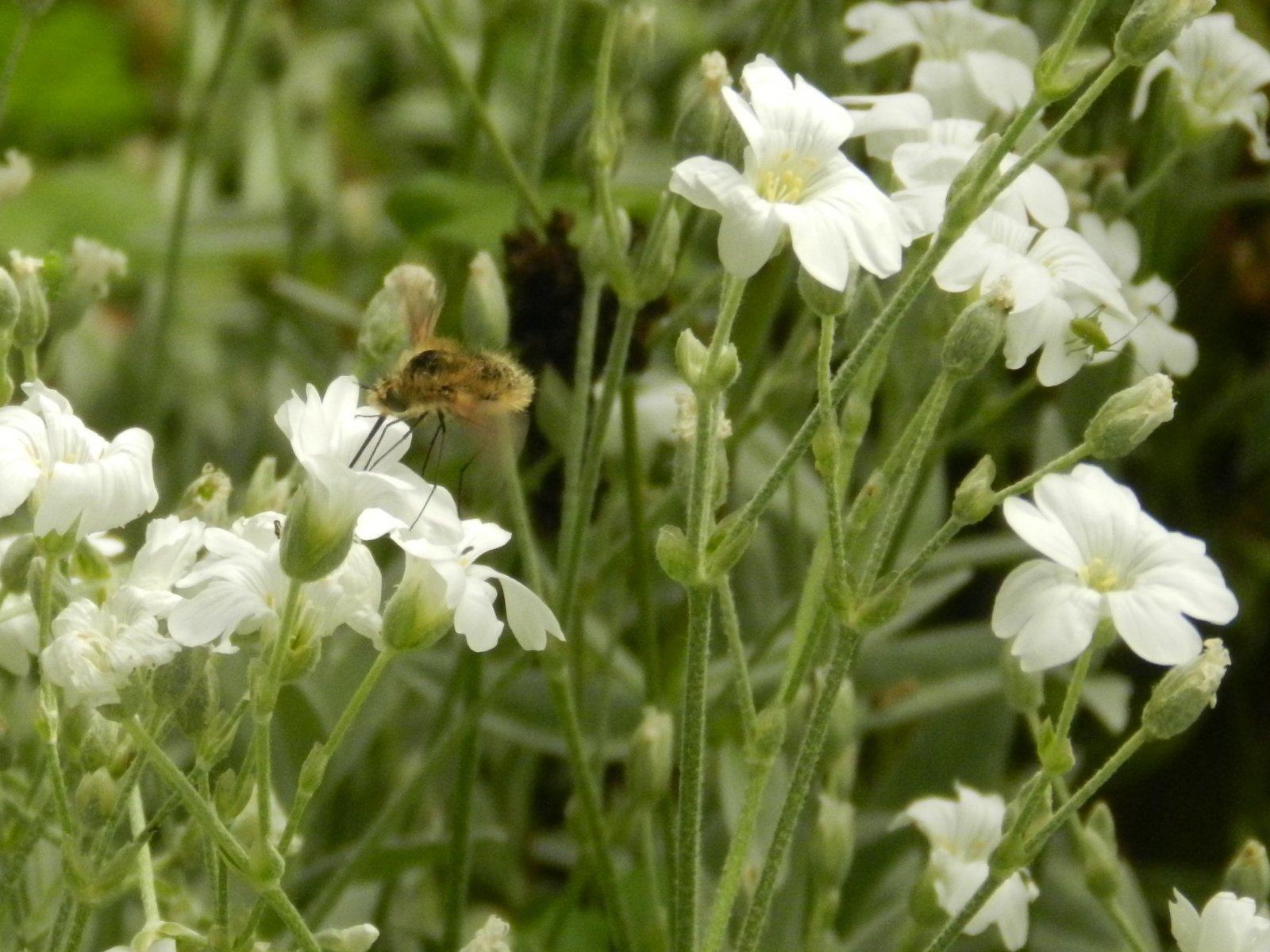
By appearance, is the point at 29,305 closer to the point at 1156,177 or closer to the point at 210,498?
the point at 210,498

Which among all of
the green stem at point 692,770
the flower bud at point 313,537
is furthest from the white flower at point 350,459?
the green stem at point 692,770

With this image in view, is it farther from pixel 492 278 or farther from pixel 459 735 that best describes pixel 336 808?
pixel 492 278

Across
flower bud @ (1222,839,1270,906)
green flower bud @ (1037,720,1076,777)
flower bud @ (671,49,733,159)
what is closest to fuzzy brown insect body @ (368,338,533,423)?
flower bud @ (671,49,733,159)

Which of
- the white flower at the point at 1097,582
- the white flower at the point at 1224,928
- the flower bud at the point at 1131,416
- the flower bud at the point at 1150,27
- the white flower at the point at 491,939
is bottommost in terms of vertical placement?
the white flower at the point at 1224,928

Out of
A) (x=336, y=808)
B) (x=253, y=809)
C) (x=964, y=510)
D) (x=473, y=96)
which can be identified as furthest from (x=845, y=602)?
(x=336, y=808)

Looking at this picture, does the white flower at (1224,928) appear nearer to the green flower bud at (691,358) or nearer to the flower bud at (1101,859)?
the flower bud at (1101,859)

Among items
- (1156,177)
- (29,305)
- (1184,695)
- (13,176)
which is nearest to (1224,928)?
(1184,695)
